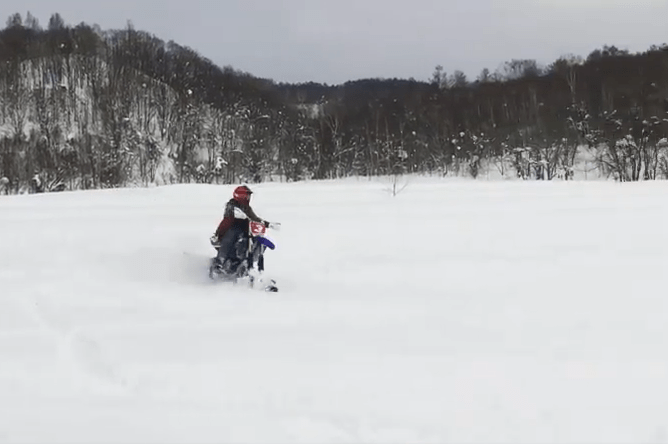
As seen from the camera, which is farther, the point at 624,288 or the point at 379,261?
the point at 379,261

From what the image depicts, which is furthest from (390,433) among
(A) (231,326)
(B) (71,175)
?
(B) (71,175)

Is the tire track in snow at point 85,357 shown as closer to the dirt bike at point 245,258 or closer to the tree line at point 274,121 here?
the dirt bike at point 245,258

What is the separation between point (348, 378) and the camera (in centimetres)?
423

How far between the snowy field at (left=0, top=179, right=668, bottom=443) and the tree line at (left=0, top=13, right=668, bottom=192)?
3687 centimetres

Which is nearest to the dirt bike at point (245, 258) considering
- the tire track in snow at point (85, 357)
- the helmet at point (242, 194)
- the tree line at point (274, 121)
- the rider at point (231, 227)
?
the rider at point (231, 227)

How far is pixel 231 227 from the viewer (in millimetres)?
7457

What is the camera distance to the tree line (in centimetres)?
4872

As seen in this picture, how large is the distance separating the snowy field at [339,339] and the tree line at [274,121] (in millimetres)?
36867

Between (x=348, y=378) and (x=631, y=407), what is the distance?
5.96ft

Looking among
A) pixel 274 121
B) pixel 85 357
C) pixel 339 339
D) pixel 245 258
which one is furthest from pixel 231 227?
pixel 274 121

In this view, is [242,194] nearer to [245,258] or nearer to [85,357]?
[245,258]

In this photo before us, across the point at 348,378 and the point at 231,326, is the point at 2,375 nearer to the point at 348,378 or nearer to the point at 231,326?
the point at 231,326

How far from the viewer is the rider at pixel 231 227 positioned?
24.3ft

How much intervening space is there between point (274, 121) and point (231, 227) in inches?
2510
